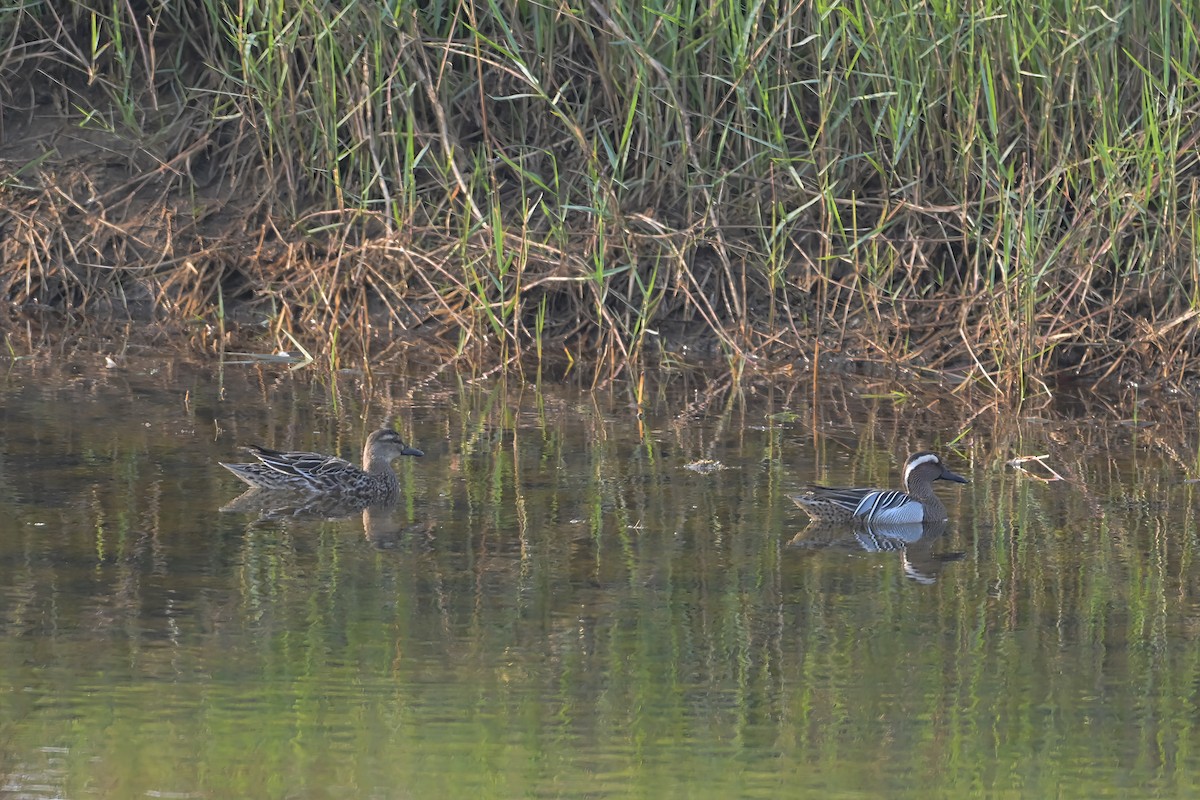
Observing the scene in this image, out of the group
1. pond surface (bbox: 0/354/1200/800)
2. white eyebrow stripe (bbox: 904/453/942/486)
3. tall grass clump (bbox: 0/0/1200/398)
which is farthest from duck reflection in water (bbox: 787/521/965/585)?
tall grass clump (bbox: 0/0/1200/398)

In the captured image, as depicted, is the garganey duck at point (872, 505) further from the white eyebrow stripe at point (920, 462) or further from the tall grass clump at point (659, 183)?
the tall grass clump at point (659, 183)

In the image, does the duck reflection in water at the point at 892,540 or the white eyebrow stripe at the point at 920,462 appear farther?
the white eyebrow stripe at the point at 920,462

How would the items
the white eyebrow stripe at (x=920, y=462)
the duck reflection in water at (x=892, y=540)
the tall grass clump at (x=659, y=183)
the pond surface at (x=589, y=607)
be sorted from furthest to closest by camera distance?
1. the tall grass clump at (x=659, y=183)
2. the white eyebrow stripe at (x=920, y=462)
3. the duck reflection in water at (x=892, y=540)
4. the pond surface at (x=589, y=607)

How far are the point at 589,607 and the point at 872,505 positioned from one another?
1.69 m

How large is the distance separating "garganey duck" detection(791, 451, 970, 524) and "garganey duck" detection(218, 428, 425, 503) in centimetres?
164

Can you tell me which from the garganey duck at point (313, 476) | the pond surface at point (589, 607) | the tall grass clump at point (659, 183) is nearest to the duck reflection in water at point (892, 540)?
the pond surface at point (589, 607)

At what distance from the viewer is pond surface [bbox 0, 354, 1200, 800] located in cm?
530

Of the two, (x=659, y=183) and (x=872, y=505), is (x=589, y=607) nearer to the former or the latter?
(x=872, y=505)

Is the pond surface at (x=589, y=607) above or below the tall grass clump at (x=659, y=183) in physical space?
below

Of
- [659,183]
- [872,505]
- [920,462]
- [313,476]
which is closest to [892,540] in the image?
[872,505]

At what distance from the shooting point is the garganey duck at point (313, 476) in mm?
8164

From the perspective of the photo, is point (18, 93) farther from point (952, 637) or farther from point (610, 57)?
point (952, 637)

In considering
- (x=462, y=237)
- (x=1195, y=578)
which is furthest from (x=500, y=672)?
(x=462, y=237)

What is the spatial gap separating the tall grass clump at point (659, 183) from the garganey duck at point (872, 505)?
2.06 metres
